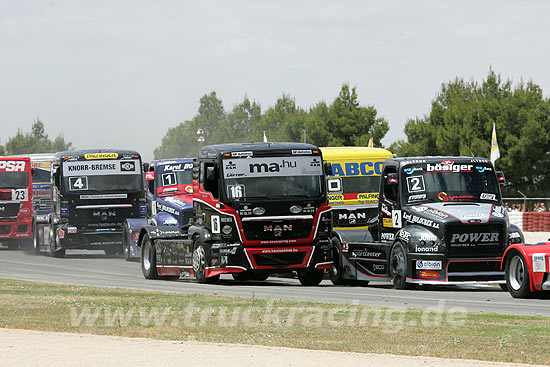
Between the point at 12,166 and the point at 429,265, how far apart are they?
22502mm

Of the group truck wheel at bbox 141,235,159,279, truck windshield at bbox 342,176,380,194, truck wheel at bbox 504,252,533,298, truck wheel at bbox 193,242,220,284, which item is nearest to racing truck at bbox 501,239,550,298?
truck wheel at bbox 504,252,533,298

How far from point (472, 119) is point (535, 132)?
4.80 metres

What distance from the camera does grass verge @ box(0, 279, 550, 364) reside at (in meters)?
10.6

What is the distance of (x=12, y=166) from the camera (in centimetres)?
A: 3766

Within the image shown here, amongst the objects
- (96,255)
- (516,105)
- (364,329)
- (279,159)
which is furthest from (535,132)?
(364,329)

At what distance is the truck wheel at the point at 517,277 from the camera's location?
642 inches

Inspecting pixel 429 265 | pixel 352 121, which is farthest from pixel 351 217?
pixel 352 121

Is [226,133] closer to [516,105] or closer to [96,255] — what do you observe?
[516,105]

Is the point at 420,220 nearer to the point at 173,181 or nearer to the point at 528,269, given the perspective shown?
the point at 528,269

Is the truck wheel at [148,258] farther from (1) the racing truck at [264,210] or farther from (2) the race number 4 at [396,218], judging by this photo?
(2) the race number 4 at [396,218]

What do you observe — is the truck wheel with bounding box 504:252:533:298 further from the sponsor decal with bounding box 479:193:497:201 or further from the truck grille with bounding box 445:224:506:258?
the sponsor decal with bounding box 479:193:497:201

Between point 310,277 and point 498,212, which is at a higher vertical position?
point 498,212

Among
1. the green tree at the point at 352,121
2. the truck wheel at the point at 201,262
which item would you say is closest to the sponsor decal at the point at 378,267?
the truck wheel at the point at 201,262

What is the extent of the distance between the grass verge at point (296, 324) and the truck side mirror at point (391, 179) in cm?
474
